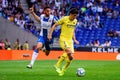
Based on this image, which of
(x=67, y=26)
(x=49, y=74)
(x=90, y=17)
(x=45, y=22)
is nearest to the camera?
(x=67, y=26)

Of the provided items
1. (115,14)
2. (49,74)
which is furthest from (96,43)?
(49,74)

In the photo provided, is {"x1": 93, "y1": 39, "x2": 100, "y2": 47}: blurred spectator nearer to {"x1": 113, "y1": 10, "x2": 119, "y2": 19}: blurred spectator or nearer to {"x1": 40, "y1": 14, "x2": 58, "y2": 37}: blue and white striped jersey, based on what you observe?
{"x1": 113, "y1": 10, "x2": 119, "y2": 19}: blurred spectator

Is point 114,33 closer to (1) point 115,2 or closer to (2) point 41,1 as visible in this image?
(1) point 115,2

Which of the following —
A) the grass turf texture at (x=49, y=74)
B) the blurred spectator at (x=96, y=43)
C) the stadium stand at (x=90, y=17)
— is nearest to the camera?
the grass turf texture at (x=49, y=74)

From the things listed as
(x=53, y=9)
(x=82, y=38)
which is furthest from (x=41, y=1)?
(x=82, y=38)

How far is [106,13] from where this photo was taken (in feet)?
155

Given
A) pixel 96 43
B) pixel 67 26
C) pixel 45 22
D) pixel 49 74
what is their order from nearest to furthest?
pixel 67 26 < pixel 49 74 < pixel 45 22 < pixel 96 43

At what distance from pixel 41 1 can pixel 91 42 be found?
701cm

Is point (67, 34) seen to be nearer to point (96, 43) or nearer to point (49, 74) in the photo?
point (49, 74)

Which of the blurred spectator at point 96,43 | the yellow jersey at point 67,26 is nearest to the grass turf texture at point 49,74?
the yellow jersey at point 67,26

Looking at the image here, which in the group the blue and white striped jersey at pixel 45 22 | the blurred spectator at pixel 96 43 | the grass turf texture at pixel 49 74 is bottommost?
the blurred spectator at pixel 96 43

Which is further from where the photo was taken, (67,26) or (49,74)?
(49,74)

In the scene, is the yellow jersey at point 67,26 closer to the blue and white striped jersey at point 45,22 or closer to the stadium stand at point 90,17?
the blue and white striped jersey at point 45,22

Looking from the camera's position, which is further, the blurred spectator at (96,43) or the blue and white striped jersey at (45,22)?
the blurred spectator at (96,43)
